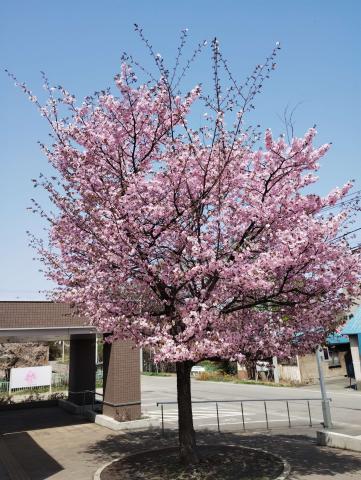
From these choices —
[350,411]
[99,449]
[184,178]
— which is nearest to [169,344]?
[184,178]

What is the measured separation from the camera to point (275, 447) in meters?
12.9

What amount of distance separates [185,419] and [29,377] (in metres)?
18.1

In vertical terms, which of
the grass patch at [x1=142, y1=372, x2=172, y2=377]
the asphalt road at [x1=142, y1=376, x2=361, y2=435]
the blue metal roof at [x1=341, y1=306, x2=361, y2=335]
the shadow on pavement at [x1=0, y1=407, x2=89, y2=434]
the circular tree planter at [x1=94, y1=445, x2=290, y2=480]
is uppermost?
the blue metal roof at [x1=341, y1=306, x2=361, y2=335]

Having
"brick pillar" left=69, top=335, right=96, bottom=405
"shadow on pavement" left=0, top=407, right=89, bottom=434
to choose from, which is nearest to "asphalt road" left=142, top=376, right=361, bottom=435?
"brick pillar" left=69, top=335, right=96, bottom=405

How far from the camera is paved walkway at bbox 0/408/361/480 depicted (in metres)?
10.5

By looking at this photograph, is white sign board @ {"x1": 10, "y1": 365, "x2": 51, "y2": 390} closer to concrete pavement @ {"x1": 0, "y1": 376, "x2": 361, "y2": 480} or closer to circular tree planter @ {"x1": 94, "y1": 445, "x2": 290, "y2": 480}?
concrete pavement @ {"x1": 0, "y1": 376, "x2": 361, "y2": 480}

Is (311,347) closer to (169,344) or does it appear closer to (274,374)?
(169,344)

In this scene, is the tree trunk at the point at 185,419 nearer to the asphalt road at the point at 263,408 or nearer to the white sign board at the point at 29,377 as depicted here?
the asphalt road at the point at 263,408

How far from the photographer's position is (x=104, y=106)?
34.7 ft

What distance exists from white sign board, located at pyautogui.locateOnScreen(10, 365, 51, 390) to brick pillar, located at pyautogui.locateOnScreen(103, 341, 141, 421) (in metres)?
9.54

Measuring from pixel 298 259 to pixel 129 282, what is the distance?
3.97 m

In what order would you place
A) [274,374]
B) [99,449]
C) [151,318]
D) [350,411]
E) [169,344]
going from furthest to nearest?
1. [274,374]
2. [350,411]
3. [99,449]
4. [151,318]
5. [169,344]

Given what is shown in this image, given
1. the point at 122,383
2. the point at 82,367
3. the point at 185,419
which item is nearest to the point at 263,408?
the point at 122,383

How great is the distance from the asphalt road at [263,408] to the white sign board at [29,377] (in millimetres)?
6203
